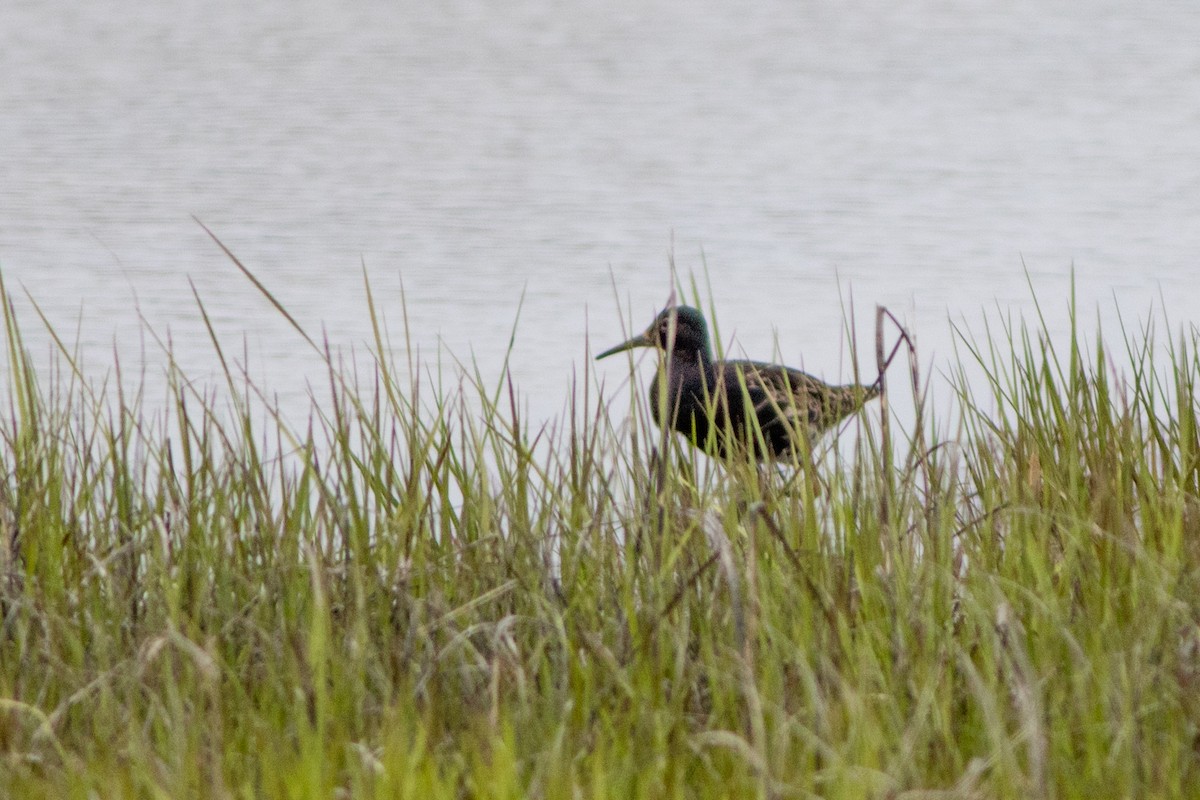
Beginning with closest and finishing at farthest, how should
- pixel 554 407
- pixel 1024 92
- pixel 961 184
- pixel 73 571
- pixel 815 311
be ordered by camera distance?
pixel 73 571, pixel 554 407, pixel 815 311, pixel 961 184, pixel 1024 92

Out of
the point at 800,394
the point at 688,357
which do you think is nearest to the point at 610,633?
the point at 800,394

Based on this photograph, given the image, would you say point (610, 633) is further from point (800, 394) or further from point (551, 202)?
point (551, 202)

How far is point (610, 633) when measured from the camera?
3055 mm

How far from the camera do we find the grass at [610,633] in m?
2.43

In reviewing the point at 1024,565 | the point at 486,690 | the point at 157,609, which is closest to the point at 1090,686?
the point at 1024,565

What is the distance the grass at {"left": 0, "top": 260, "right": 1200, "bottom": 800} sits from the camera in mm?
2434

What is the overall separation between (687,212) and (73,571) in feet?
22.8

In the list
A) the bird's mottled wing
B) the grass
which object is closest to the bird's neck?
the bird's mottled wing

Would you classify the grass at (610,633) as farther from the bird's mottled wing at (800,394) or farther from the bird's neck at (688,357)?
the bird's neck at (688,357)

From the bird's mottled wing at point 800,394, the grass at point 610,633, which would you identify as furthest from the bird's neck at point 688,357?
the grass at point 610,633

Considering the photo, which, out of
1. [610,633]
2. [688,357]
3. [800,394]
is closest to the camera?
[610,633]

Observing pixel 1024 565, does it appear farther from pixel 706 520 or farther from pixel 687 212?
pixel 687 212

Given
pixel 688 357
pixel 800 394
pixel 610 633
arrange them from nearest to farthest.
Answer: pixel 610 633, pixel 800 394, pixel 688 357

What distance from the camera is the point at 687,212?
9.91 metres
